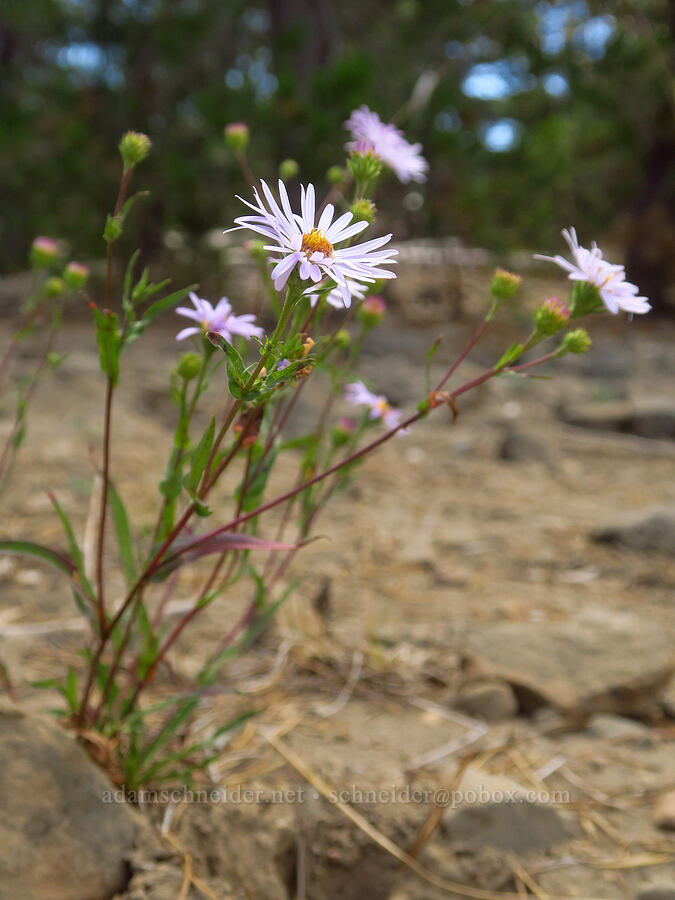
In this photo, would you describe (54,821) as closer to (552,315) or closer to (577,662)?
(552,315)

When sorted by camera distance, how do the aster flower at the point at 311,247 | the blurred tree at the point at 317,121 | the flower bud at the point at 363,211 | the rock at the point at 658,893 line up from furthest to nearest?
the blurred tree at the point at 317,121 → the rock at the point at 658,893 → the flower bud at the point at 363,211 → the aster flower at the point at 311,247

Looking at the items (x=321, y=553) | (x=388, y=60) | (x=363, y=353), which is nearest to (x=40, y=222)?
(x=363, y=353)

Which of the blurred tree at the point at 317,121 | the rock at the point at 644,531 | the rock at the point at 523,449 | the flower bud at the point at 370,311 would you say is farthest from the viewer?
the blurred tree at the point at 317,121

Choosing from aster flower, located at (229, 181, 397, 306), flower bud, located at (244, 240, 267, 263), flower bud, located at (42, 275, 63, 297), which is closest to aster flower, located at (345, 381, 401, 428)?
flower bud, located at (244, 240, 267, 263)

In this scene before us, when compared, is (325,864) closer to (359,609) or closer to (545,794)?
(545,794)

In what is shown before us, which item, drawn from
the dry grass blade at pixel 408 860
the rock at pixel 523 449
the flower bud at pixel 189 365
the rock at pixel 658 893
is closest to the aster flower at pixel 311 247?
the flower bud at pixel 189 365

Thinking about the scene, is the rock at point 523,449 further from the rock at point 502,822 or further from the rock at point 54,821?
the rock at point 54,821

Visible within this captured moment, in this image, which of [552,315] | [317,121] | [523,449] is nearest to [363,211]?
[552,315]
